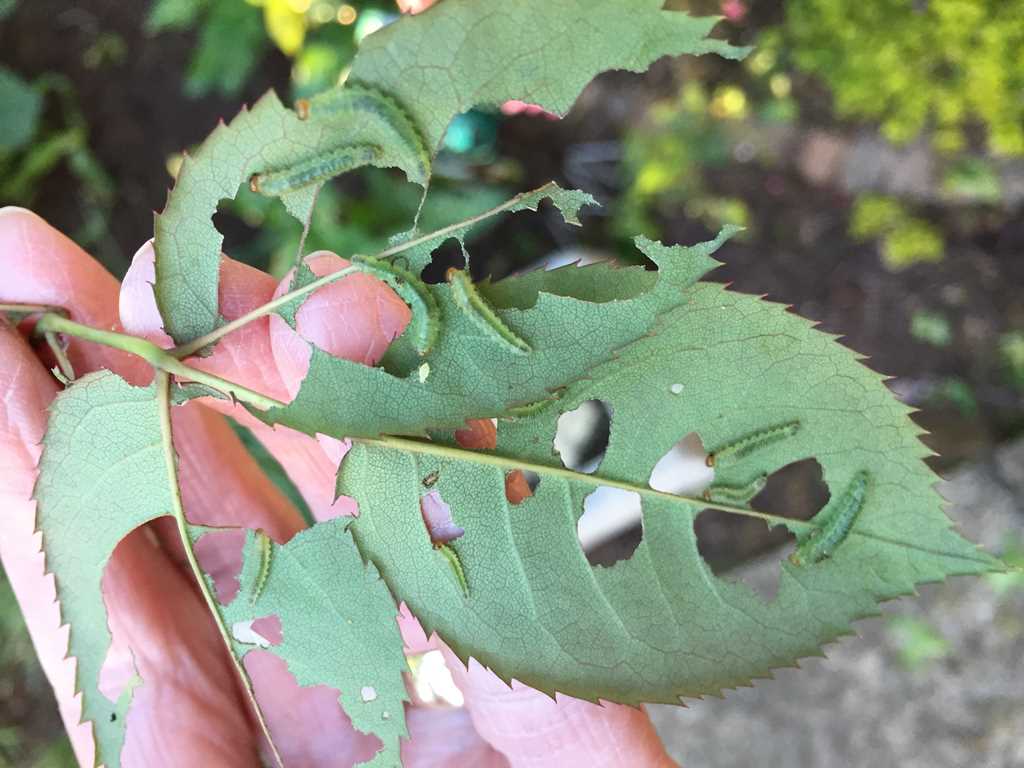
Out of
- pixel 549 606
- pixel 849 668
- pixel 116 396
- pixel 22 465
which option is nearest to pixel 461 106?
pixel 116 396

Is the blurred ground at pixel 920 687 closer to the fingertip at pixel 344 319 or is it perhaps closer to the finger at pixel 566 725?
the finger at pixel 566 725

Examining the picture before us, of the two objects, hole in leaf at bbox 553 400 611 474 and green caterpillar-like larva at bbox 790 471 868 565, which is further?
hole in leaf at bbox 553 400 611 474

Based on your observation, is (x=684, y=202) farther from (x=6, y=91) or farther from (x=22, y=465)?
(x=6, y=91)

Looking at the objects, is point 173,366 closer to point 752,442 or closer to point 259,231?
point 752,442

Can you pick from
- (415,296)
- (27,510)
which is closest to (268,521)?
(27,510)

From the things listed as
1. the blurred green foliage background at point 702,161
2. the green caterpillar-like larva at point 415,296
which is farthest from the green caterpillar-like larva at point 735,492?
the blurred green foliage background at point 702,161

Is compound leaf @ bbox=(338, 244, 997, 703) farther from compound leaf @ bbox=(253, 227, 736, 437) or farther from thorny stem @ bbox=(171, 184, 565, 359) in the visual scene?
thorny stem @ bbox=(171, 184, 565, 359)

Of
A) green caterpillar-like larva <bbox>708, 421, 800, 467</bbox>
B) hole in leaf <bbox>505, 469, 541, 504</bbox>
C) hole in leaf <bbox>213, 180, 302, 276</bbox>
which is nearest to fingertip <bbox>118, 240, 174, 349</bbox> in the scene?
hole in leaf <bbox>505, 469, 541, 504</bbox>
